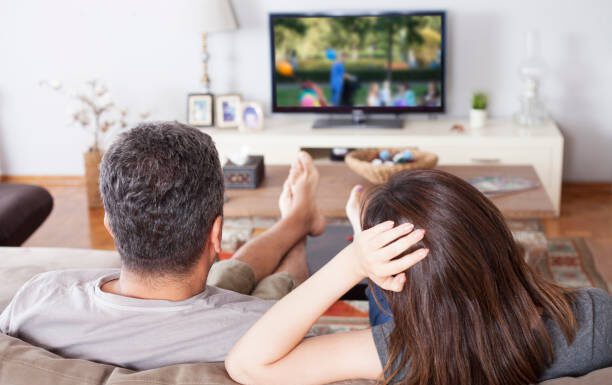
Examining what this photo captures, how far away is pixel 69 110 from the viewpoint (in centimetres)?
457

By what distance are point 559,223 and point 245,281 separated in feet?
8.90

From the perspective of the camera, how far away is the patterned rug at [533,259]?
9.68 feet

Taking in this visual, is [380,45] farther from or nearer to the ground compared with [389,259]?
farther from the ground

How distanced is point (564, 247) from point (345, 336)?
276 centimetres

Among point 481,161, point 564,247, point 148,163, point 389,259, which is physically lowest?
point 564,247

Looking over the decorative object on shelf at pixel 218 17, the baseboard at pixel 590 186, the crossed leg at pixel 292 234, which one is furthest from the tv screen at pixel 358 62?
the crossed leg at pixel 292 234

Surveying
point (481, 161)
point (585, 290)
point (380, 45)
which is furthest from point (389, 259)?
point (380, 45)

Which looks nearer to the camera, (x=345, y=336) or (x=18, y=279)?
(x=345, y=336)

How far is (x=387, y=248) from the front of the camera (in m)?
1.08

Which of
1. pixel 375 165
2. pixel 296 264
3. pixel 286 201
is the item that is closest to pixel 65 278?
pixel 296 264

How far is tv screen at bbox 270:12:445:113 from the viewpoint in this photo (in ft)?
14.9

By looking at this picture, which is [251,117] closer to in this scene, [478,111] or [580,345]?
[478,111]

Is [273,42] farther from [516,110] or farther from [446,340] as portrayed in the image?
[446,340]

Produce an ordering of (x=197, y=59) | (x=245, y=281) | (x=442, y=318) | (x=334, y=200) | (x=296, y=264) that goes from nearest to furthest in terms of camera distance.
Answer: (x=442, y=318), (x=245, y=281), (x=296, y=264), (x=334, y=200), (x=197, y=59)
